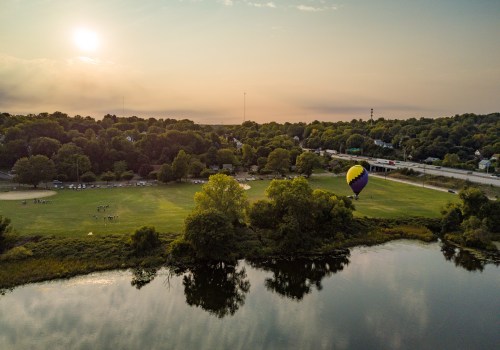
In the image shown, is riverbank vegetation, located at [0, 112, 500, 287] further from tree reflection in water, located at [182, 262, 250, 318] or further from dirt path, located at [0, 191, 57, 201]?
dirt path, located at [0, 191, 57, 201]

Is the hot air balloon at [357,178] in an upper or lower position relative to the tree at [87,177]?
upper

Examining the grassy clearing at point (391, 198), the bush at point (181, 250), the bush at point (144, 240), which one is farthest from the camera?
the grassy clearing at point (391, 198)

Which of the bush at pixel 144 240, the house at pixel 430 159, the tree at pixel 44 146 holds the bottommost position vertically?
the bush at pixel 144 240

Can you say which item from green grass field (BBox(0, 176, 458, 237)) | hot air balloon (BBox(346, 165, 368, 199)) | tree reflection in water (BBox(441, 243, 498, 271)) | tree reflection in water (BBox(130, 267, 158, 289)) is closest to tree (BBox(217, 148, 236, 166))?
green grass field (BBox(0, 176, 458, 237))

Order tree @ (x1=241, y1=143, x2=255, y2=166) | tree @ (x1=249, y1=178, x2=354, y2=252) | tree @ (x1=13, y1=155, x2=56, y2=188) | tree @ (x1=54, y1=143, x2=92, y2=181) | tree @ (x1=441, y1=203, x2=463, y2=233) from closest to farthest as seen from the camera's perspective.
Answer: tree @ (x1=249, y1=178, x2=354, y2=252) < tree @ (x1=441, y1=203, x2=463, y2=233) < tree @ (x1=13, y1=155, x2=56, y2=188) < tree @ (x1=54, y1=143, x2=92, y2=181) < tree @ (x1=241, y1=143, x2=255, y2=166)

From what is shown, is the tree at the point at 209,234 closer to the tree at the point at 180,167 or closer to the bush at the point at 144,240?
the bush at the point at 144,240

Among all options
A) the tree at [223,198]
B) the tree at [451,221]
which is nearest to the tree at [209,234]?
the tree at [223,198]

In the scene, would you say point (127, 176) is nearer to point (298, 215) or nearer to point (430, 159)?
point (298, 215)
